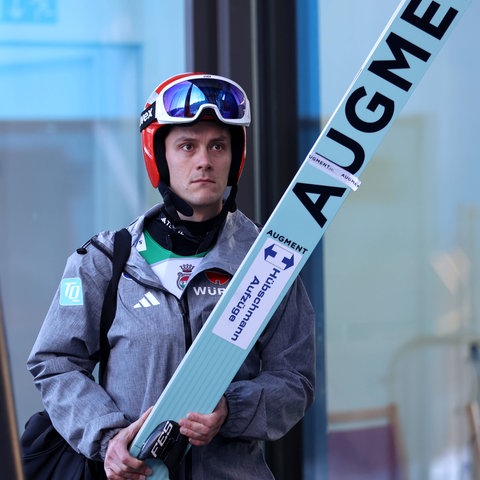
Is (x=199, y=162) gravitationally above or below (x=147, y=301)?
above

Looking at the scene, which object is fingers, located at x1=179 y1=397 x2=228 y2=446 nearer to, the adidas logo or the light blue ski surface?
the light blue ski surface

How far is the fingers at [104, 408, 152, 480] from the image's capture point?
90.3 inches

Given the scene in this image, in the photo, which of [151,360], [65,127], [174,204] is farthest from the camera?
[65,127]

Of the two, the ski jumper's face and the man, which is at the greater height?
the ski jumper's face

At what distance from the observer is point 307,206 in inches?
90.8

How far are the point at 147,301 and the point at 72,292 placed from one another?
0.17 meters

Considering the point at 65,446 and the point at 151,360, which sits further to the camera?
the point at 65,446

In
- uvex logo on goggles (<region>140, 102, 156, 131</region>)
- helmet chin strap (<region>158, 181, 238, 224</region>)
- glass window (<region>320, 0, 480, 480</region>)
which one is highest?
uvex logo on goggles (<region>140, 102, 156, 131</region>)

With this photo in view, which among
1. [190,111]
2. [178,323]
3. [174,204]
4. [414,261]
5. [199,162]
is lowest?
[414,261]

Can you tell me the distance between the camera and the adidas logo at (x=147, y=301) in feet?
7.93

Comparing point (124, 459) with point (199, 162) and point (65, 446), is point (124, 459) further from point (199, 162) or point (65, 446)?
point (199, 162)

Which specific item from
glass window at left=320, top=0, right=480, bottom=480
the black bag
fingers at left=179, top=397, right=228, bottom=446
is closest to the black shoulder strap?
the black bag

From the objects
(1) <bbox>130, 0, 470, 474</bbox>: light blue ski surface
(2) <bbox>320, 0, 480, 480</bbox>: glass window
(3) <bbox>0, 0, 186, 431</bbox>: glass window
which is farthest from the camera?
(3) <bbox>0, 0, 186, 431</bbox>: glass window

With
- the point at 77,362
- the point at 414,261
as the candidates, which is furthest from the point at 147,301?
the point at 414,261
